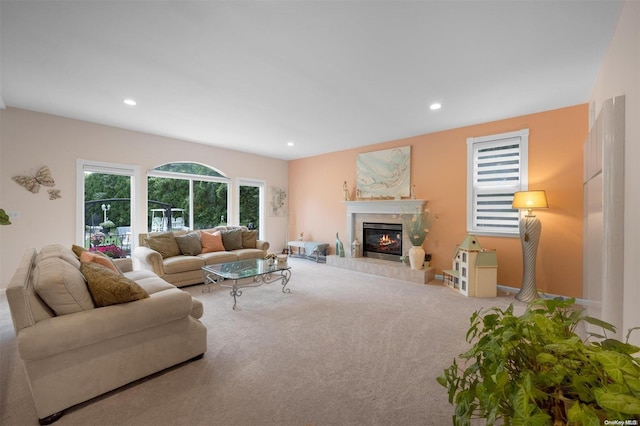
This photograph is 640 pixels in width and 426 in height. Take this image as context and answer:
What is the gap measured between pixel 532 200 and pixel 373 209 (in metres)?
2.74

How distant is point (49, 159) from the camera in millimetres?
4203

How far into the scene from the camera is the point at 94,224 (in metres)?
4.73

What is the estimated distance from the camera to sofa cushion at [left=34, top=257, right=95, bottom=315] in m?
1.74

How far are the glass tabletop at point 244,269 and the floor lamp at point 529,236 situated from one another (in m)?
3.29

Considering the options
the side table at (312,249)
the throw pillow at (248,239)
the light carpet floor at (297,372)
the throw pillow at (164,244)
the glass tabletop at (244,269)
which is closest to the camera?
the light carpet floor at (297,372)

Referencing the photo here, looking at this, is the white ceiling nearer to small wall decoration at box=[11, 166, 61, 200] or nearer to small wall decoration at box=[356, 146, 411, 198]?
small wall decoration at box=[11, 166, 61, 200]

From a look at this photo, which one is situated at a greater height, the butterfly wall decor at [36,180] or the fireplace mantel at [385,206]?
the butterfly wall decor at [36,180]

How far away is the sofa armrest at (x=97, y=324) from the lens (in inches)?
62.4

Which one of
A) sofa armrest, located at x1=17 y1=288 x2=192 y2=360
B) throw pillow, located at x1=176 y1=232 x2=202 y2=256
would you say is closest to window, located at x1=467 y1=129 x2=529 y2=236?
sofa armrest, located at x1=17 y1=288 x2=192 y2=360

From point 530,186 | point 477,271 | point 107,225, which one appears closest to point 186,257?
point 107,225

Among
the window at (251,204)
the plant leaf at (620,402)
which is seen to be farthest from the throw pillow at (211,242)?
the plant leaf at (620,402)

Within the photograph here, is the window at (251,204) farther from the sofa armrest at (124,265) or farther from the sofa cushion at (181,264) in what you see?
the sofa armrest at (124,265)

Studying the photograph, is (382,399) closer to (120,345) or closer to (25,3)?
(120,345)

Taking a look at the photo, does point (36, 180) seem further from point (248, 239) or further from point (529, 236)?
point (529, 236)
